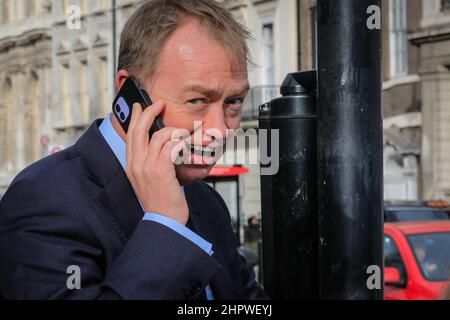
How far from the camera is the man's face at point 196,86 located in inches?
88.4

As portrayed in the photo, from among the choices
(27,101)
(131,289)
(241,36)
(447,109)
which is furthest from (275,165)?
(27,101)

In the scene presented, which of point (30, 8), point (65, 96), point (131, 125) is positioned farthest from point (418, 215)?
point (30, 8)

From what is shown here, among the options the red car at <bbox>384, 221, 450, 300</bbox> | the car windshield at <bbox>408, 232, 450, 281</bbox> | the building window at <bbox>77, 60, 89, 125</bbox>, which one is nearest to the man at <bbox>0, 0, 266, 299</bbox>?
the red car at <bbox>384, 221, 450, 300</bbox>

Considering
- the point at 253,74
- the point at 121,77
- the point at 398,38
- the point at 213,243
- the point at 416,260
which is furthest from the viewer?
the point at 253,74

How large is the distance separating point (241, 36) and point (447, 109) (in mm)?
23495

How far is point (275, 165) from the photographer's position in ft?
9.59

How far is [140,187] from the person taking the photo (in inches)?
86.9

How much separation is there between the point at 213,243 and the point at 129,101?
525 mm

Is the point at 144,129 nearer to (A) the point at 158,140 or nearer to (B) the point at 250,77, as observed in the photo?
(A) the point at 158,140

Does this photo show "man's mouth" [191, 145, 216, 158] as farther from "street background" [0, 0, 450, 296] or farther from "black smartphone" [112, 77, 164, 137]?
"street background" [0, 0, 450, 296]

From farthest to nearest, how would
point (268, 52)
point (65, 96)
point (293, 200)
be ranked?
point (65, 96)
point (268, 52)
point (293, 200)

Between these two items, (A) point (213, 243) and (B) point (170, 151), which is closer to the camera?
(B) point (170, 151)

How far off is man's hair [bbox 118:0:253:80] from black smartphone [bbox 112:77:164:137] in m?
0.03
